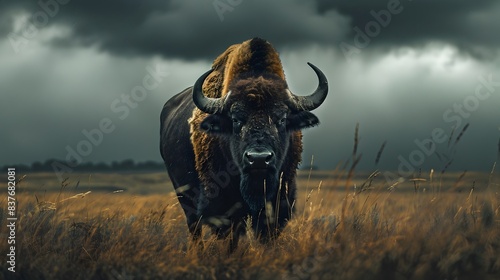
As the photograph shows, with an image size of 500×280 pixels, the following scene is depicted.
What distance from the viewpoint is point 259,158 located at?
25.5 ft

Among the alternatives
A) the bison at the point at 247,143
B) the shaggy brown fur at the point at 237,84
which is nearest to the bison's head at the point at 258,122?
the bison at the point at 247,143

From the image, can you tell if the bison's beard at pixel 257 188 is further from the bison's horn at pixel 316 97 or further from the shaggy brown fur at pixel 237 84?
the bison's horn at pixel 316 97

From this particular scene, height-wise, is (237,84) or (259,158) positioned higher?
(237,84)

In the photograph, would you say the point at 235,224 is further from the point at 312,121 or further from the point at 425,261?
the point at 425,261

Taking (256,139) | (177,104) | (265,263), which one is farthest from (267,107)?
(177,104)

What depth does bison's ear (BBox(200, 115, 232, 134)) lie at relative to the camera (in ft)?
29.6

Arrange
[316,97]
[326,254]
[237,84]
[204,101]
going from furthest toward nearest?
[316,97]
[204,101]
[237,84]
[326,254]

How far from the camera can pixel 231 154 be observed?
351 inches

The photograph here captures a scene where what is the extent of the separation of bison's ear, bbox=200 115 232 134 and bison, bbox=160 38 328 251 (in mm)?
15

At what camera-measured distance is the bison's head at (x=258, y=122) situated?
26.5 ft

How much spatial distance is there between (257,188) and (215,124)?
1.29m

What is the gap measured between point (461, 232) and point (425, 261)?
2.76 ft

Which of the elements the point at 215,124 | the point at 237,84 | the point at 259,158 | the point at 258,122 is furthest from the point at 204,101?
the point at 259,158

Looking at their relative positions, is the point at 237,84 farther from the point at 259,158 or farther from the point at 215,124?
the point at 259,158
